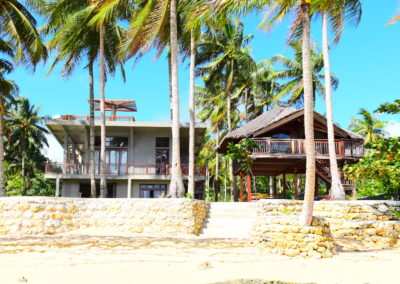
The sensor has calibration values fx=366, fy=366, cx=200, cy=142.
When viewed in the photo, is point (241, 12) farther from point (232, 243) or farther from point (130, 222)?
point (130, 222)

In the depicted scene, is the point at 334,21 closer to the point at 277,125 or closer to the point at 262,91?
the point at 277,125

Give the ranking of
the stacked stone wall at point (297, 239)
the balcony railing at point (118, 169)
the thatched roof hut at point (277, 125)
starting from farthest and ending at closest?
1. the balcony railing at point (118, 169)
2. the thatched roof hut at point (277, 125)
3. the stacked stone wall at point (297, 239)

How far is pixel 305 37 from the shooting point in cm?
940

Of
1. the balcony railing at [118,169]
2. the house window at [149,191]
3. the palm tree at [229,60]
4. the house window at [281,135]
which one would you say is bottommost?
the house window at [149,191]

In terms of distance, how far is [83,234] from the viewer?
40.5 ft

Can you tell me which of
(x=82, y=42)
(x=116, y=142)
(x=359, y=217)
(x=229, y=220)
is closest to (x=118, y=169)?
(x=116, y=142)

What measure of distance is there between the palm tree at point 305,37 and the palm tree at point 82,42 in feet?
33.3

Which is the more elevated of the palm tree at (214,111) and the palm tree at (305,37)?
the palm tree at (214,111)

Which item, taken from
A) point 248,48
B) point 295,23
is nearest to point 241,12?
point 295,23

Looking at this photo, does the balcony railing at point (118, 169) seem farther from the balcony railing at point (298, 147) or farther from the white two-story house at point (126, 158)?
the balcony railing at point (298, 147)

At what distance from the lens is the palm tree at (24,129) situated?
111 ft

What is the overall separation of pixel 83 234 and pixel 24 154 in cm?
2533

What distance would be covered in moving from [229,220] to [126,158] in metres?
10.5

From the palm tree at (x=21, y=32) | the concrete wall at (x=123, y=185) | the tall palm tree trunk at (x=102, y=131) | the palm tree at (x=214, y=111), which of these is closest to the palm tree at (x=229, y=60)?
the palm tree at (x=214, y=111)
